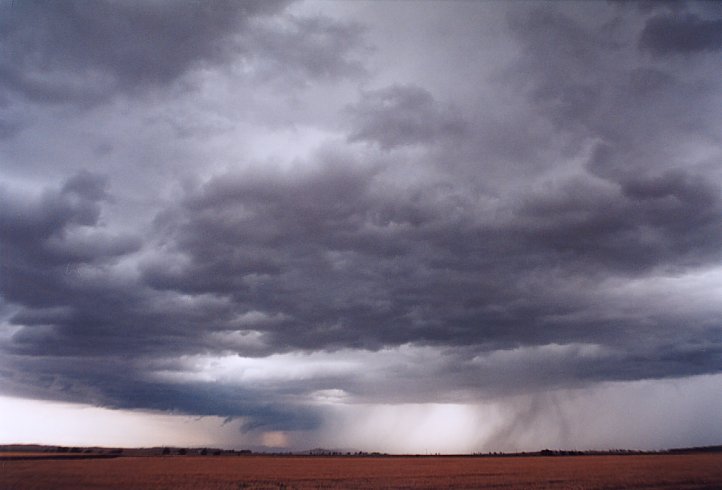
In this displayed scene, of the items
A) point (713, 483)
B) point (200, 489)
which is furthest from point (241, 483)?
point (713, 483)

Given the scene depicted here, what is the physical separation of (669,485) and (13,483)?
2871 inches

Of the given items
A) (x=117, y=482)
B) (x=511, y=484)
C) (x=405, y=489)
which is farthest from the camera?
(x=117, y=482)

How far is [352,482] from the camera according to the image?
61.4 metres

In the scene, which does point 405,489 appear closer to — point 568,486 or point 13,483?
point 568,486

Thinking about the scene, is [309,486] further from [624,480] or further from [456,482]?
[624,480]

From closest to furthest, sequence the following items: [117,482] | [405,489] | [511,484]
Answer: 1. [405,489]
2. [511,484]
3. [117,482]

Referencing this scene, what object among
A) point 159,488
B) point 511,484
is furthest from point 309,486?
point 511,484

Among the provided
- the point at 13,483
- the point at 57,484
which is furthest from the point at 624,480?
the point at 13,483

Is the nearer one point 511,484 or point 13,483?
point 511,484

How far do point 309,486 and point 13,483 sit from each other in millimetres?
37060

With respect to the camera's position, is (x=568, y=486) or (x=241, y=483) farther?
(x=241, y=483)

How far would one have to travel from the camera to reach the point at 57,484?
6128 centimetres

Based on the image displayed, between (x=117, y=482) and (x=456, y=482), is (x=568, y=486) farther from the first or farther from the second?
(x=117, y=482)

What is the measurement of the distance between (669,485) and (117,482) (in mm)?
60584
